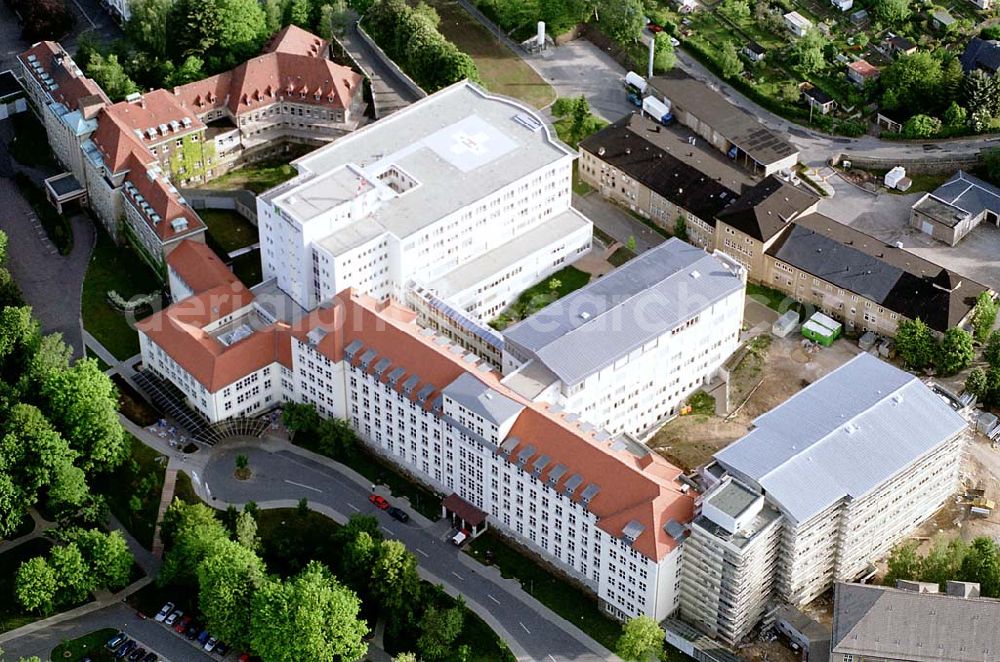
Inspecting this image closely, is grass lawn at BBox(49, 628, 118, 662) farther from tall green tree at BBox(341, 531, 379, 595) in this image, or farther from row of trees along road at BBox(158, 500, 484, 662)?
tall green tree at BBox(341, 531, 379, 595)

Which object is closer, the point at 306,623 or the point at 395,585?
the point at 306,623

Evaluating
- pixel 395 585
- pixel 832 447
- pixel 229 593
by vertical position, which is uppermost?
pixel 832 447

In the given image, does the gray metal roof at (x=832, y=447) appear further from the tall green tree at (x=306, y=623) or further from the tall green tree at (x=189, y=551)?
the tall green tree at (x=189, y=551)

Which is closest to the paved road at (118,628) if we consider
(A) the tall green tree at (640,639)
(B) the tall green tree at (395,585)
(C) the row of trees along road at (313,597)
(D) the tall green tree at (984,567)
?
(C) the row of trees along road at (313,597)

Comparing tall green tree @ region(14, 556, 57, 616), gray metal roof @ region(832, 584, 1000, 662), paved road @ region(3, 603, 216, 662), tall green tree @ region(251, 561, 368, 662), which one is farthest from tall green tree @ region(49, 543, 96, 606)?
gray metal roof @ region(832, 584, 1000, 662)

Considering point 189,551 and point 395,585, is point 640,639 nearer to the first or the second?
point 395,585

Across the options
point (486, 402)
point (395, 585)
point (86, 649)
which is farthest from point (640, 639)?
point (86, 649)

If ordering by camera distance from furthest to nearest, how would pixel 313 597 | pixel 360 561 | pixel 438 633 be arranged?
pixel 360 561 < pixel 438 633 < pixel 313 597
